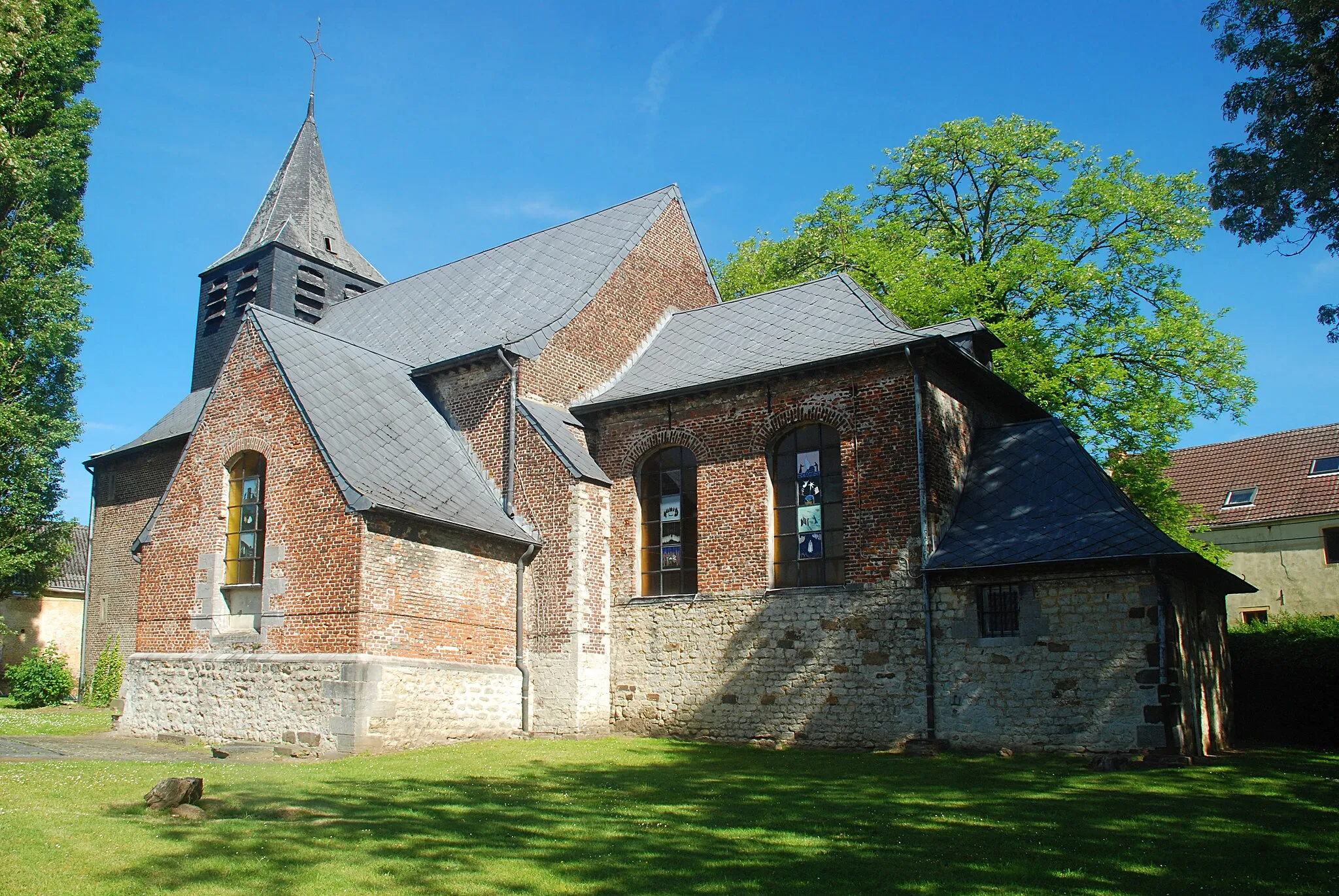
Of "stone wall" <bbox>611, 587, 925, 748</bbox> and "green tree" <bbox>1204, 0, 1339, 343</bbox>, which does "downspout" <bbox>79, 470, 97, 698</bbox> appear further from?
"green tree" <bbox>1204, 0, 1339, 343</bbox>

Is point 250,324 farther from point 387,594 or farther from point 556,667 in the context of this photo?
point 556,667

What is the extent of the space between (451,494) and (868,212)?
15153 mm

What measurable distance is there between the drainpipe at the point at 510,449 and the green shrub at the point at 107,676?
11427 millimetres

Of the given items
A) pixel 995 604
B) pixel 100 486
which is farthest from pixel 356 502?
pixel 100 486

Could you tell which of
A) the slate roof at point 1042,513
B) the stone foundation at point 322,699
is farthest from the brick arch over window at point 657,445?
the slate roof at point 1042,513

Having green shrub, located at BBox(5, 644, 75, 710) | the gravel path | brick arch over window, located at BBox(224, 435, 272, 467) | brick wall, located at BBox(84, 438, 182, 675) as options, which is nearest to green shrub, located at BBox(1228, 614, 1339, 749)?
brick arch over window, located at BBox(224, 435, 272, 467)

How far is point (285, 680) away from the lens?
13.7 meters

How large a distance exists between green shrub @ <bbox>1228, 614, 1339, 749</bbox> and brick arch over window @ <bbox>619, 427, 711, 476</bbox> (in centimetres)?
1015

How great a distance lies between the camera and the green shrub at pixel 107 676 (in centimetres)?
2217

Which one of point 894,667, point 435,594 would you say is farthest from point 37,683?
point 894,667

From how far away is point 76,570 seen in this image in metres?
34.9

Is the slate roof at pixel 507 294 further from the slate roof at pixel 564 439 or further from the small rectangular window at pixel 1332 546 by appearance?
the small rectangular window at pixel 1332 546

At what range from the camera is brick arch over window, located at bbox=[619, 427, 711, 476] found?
15.9 m

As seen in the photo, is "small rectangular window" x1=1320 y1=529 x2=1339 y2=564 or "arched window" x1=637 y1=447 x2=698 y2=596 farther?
"small rectangular window" x1=1320 y1=529 x2=1339 y2=564
